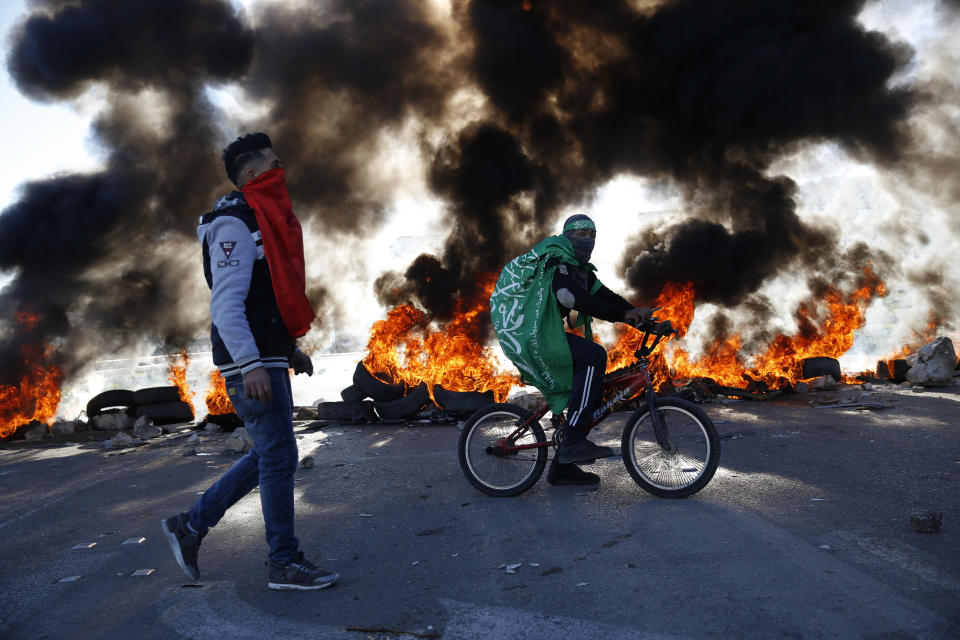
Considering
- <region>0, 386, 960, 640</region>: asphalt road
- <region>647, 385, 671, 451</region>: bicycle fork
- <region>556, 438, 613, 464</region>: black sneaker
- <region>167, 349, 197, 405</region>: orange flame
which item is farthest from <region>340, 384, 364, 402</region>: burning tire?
<region>647, 385, 671, 451</region>: bicycle fork

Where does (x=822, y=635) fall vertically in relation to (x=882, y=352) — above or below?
below

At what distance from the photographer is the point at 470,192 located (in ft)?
49.7

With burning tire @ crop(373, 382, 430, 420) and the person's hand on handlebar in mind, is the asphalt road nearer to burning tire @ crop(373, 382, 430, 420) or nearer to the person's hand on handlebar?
the person's hand on handlebar

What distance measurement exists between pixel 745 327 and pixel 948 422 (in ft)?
17.2

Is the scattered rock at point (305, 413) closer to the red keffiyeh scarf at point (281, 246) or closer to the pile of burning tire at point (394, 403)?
the pile of burning tire at point (394, 403)

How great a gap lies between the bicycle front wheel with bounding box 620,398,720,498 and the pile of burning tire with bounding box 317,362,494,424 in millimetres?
4940

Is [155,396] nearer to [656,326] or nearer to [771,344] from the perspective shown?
[656,326]

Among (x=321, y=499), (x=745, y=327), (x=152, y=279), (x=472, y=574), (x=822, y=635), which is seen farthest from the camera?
(x=152, y=279)

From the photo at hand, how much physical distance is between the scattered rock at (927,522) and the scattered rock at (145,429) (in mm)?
9217

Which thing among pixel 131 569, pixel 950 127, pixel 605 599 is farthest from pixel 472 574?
pixel 950 127

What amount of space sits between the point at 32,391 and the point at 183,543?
33.5 feet

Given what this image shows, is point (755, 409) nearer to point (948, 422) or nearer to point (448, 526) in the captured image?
point (948, 422)

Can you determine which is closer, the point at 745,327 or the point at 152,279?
the point at 745,327

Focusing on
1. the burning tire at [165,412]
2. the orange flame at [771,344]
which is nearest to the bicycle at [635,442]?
the orange flame at [771,344]
